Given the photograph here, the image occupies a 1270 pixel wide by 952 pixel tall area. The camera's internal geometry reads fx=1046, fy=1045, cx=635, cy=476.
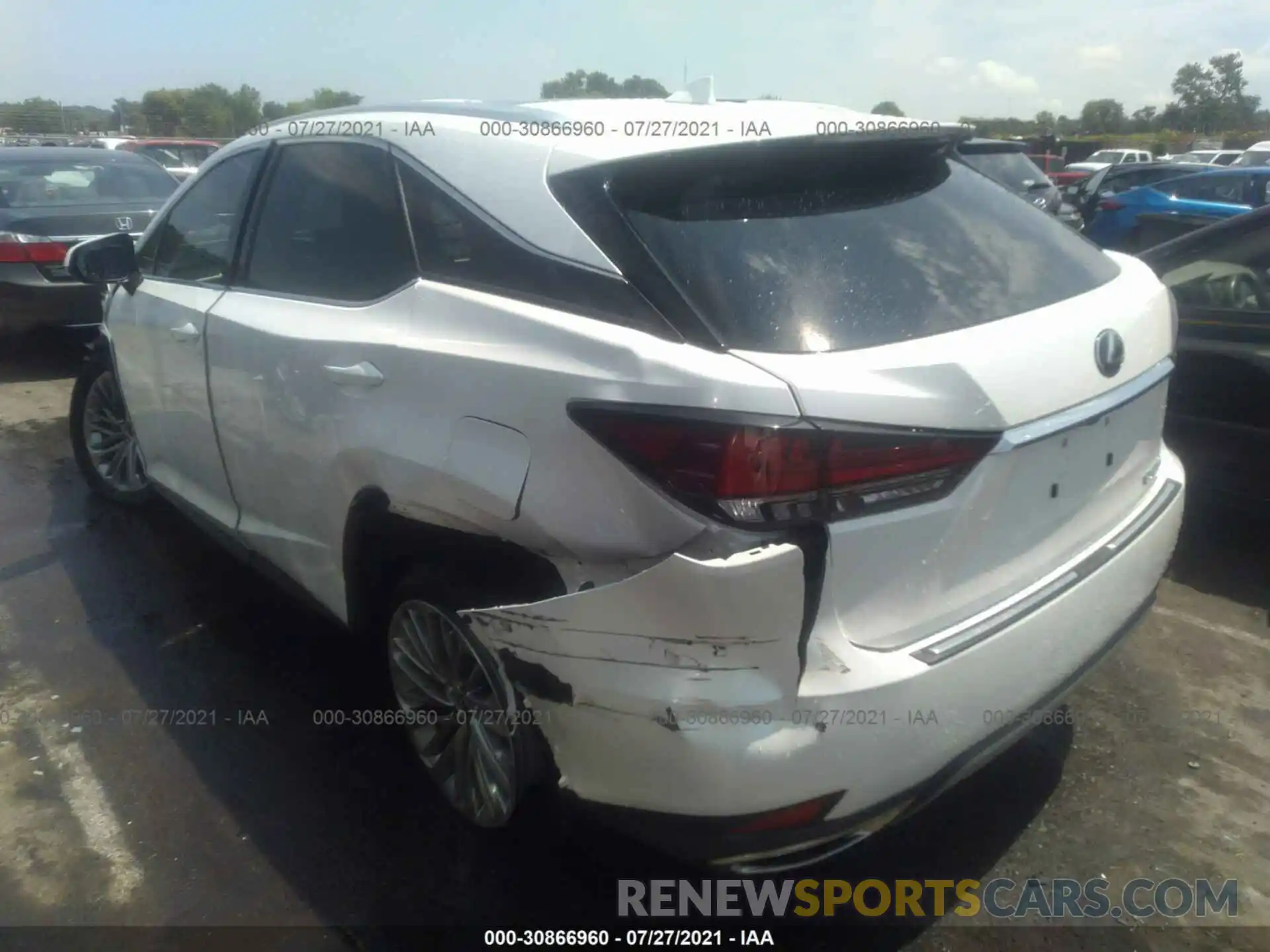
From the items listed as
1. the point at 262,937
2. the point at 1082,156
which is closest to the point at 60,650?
the point at 262,937

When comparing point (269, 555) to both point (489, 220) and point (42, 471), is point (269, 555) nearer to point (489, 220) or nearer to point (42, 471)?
point (489, 220)

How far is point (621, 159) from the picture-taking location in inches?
86.0

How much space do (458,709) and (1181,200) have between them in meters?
11.7

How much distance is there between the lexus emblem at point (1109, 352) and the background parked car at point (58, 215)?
690 centimetres

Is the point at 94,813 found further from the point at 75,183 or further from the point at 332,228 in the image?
the point at 75,183

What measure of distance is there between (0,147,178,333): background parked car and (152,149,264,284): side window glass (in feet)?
12.5

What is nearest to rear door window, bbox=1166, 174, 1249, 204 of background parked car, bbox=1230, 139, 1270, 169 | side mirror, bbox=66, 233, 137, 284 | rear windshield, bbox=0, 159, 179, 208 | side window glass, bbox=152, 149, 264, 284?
rear windshield, bbox=0, 159, 179, 208

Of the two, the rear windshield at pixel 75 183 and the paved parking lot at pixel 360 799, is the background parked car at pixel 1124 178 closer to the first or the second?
the rear windshield at pixel 75 183

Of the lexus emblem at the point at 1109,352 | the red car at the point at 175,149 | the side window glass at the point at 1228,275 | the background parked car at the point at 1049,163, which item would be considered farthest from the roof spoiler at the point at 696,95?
the background parked car at the point at 1049,163

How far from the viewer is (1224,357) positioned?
398cm

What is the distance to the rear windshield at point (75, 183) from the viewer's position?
8.16 metres

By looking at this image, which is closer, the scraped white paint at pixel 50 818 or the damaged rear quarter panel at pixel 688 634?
the damaged rear quarter panel at pixel 688 634

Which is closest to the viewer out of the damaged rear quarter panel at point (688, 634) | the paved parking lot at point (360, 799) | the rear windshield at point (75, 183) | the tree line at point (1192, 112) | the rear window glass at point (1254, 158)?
the damaged rear quarter panel at point (688, 634)

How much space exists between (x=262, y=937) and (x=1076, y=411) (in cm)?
219
